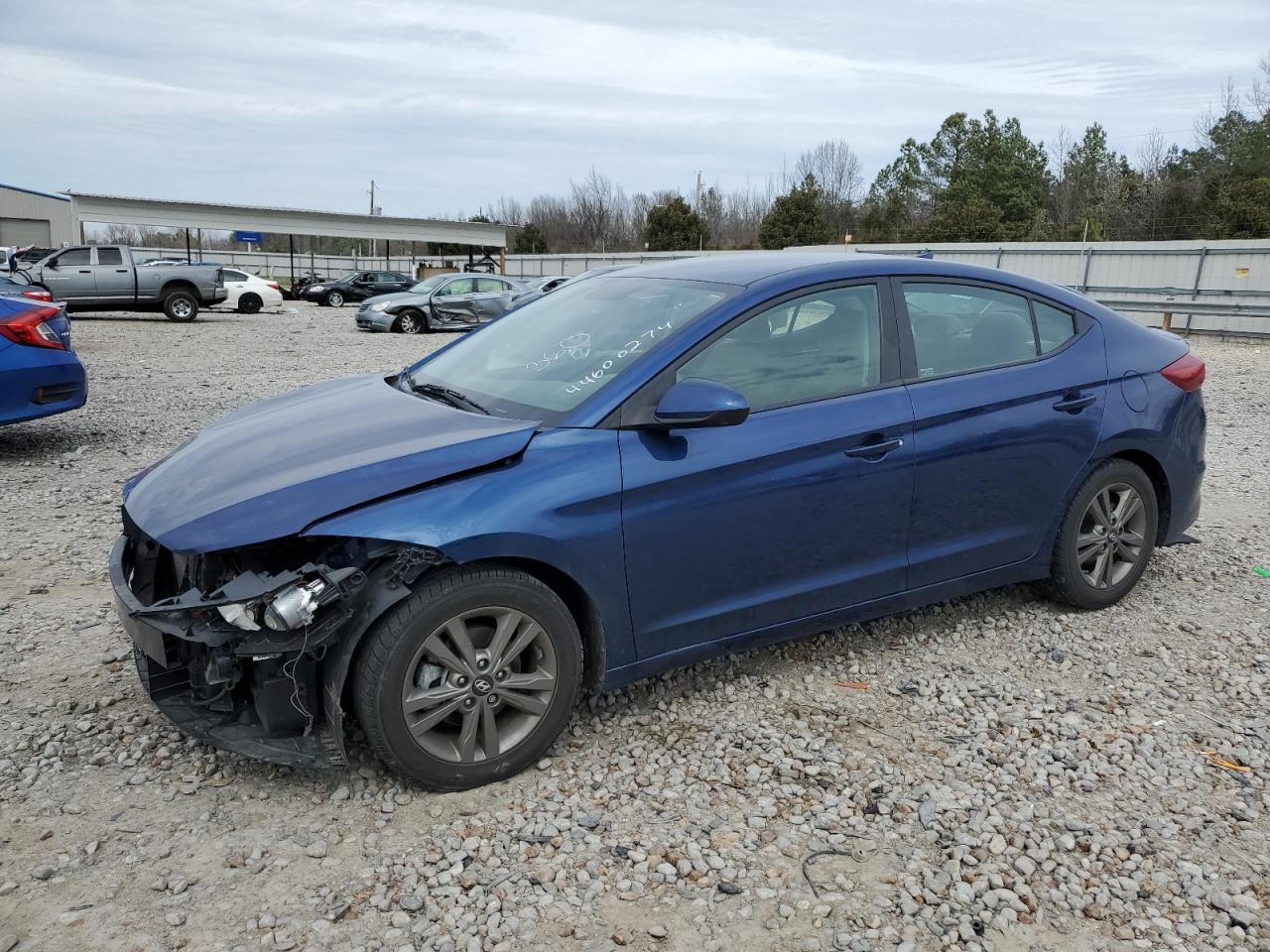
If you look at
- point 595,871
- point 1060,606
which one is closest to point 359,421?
point 595,871

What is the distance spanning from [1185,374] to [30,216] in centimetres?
5352

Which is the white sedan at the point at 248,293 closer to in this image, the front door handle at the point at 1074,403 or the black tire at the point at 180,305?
the black tire at the point at 180,305

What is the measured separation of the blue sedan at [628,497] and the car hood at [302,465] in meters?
0.01

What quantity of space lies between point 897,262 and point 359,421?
90.1 inches

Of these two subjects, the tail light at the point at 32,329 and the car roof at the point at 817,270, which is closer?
the car roof at the point at 817,270

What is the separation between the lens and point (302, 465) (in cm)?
316

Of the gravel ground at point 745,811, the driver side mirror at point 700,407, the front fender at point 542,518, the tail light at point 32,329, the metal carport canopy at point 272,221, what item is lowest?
the gravel ground at point 745,811

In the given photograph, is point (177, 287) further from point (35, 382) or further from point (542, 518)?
point (542, 518)

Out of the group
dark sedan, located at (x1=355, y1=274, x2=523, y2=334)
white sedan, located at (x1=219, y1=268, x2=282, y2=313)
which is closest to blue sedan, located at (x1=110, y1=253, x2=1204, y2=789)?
dark sedan, located at (x1=355, y1=274, x2=523, y2=334)

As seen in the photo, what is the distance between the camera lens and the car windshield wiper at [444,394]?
360 cm

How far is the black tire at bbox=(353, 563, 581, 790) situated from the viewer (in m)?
2.87

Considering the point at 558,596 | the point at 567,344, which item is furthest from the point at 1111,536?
the point at 558,596

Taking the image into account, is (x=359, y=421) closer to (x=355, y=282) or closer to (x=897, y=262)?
(x=897, y=262)

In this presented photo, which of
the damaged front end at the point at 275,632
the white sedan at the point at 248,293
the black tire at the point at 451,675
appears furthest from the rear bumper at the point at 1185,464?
the white sedan at the point at 248,293
